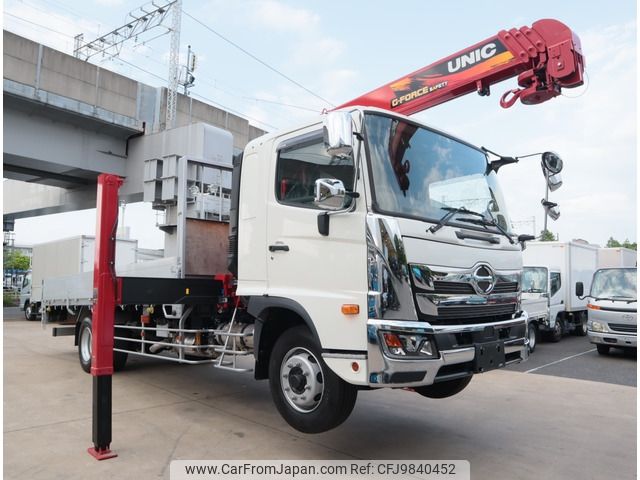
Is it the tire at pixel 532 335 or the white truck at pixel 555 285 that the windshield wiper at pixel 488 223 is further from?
the tire at pixel 532 335

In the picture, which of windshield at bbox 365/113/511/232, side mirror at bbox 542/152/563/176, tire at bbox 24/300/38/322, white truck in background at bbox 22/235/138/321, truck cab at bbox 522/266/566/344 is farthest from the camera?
tire at bbox 24/300/38/322

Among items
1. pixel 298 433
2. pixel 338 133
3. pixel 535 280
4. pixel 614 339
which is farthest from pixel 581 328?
pixel 338 133

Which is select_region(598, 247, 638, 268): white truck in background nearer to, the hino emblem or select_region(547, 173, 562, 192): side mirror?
select_region(547, 173, 562, 192): side mirror

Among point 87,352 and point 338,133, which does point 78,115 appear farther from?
point 338,133

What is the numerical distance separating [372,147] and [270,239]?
4.25 feet

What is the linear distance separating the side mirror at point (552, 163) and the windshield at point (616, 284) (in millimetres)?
7375

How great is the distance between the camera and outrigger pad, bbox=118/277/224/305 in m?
5.61

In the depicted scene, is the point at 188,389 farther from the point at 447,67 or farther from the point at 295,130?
the point at 447,67

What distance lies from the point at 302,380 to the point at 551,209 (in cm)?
294

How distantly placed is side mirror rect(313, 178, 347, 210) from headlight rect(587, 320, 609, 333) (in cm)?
930

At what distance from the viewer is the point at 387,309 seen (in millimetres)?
3635

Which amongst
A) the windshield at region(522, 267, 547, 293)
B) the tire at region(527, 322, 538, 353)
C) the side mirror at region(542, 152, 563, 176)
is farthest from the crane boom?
the windshield at region(522, 267, 547, 293)

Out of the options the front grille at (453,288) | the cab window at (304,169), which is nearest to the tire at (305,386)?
the front grille at (453,288)

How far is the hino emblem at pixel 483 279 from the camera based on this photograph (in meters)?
4.11
